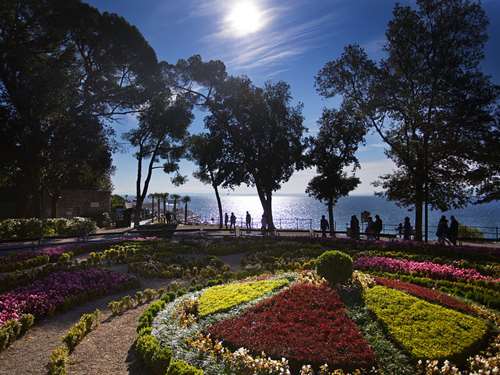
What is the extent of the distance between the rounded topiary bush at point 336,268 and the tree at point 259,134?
21012mm

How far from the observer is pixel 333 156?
31.1 metres

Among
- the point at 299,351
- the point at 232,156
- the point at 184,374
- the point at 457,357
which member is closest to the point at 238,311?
the point at 299,351

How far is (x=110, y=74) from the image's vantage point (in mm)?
32188

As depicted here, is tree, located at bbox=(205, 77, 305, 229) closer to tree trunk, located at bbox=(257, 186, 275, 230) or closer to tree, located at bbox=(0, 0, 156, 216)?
tree trunk, located at bbox=(257, 186, 275, 230)

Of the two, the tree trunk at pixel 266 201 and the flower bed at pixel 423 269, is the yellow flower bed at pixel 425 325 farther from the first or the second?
the tree trunk at pixel 266 201

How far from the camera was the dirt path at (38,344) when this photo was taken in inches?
270

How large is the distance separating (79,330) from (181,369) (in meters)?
3.27

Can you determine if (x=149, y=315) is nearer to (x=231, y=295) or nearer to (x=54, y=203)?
(x=231, y=295)

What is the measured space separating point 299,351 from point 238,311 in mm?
2281

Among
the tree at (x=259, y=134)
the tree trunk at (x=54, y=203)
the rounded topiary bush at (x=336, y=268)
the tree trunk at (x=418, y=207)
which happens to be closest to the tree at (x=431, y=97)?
the tree trunk at (x=418, y=207)

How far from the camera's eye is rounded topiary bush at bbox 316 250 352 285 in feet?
29.8

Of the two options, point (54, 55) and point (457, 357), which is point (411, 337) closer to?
point (457, 357)

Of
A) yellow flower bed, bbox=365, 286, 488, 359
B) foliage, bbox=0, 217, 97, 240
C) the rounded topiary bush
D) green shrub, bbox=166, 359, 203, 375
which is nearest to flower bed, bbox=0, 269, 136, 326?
green shrub, bbox=166, 359, 203, 375

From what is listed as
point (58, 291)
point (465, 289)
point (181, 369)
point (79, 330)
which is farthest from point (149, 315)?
point (465, 289)
